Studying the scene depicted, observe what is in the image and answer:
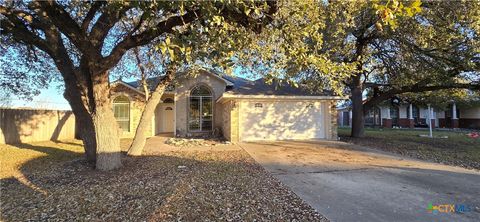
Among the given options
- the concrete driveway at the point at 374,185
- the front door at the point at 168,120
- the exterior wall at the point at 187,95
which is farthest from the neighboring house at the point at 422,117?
the concrete driveway at the point at 374,185

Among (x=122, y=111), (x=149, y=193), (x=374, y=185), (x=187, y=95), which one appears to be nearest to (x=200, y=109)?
(x=187, y=95)

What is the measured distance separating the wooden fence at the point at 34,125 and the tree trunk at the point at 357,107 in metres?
18.0

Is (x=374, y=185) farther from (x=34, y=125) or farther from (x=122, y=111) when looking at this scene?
(x=34, y=125)

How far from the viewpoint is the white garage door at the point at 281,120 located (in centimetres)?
1461

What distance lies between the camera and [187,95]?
18.4m

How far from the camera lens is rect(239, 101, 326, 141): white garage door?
575 inches

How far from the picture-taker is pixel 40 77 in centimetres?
1291

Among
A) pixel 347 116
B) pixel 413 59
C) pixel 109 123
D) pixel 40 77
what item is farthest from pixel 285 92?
pixel 347 116

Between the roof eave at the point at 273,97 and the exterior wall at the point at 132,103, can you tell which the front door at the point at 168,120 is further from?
the roof eave at the point at 273,97

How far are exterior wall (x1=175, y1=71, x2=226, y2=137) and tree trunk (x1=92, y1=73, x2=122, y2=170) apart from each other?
33.9 feet

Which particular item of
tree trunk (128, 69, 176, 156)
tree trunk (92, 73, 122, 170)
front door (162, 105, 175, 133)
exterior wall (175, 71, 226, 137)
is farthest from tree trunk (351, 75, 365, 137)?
tree trunk (92, 73, 122, 170)

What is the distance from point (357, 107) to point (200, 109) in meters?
9.71

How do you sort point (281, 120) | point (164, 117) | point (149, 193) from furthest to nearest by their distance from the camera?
point (164, 117) < point (281, 120) < point (149, 193)

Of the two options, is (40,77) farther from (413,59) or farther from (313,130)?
(413,59)
